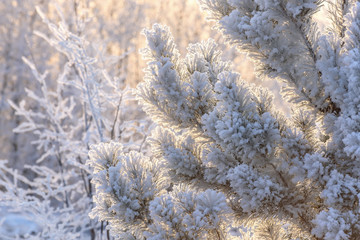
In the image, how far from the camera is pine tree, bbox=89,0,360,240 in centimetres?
167

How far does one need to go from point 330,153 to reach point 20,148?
594 inches

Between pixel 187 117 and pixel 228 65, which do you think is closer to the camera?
pixel 187 117

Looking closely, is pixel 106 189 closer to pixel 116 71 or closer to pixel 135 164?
pixel 135 164

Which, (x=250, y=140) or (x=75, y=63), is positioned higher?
(x=75, y=63)

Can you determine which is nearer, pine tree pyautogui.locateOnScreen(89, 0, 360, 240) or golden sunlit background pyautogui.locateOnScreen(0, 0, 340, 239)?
pine tree pyautogui.locateOnScreen(89, 0, 360, 240)

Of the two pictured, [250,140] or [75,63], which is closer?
[250,140]

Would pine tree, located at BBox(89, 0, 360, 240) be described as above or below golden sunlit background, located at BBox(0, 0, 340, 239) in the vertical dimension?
below

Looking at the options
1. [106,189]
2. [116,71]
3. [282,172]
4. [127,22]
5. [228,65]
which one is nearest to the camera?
[106,189]

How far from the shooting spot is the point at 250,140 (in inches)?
68.3

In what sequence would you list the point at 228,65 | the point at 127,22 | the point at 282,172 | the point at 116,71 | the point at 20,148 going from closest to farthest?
the point at 282,172
the point at 228,65
the point at 116,71
the point at 127,22
the point at 20,148

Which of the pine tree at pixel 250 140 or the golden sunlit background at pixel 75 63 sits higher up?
the golden sunlit background at pixel 75 63

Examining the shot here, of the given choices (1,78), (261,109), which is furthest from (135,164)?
(1,78)

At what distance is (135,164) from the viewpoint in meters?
1.82

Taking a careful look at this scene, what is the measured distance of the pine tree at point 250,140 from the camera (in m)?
1.67
